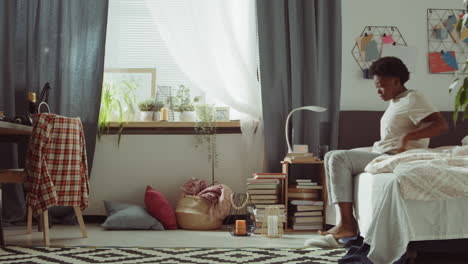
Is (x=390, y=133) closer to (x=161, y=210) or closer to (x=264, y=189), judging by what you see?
(x=264, y=189)

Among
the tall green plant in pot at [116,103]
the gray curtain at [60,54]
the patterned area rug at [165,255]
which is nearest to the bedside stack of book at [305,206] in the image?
the patterned area rug at [165,255]

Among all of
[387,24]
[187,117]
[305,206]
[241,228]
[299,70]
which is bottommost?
[241,228]

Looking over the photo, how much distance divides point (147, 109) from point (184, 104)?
0.30 m

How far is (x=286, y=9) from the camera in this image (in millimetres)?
4469

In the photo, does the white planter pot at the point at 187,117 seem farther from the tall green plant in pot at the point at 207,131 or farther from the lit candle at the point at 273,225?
the lit candle at the point at 273,225

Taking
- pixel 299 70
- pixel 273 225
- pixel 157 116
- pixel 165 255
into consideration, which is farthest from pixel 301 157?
pixel 165 255

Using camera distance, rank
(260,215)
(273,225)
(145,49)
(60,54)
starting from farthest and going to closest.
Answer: (145,49) < (60,54) < (260,215) < (273,225)

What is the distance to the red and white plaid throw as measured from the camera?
3.15 m

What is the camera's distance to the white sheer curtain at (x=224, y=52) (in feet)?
14.7

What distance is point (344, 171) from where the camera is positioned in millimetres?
3164

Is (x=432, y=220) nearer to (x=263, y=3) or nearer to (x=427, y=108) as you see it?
(x=427, y=108)

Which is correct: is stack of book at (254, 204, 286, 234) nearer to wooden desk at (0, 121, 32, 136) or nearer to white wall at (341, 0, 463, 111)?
white wall at (341, 0, 463, 111)

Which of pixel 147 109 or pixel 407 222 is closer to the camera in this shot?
pixel 407 222

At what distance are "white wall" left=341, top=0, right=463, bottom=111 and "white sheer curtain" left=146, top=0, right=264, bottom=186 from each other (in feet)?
2.50
